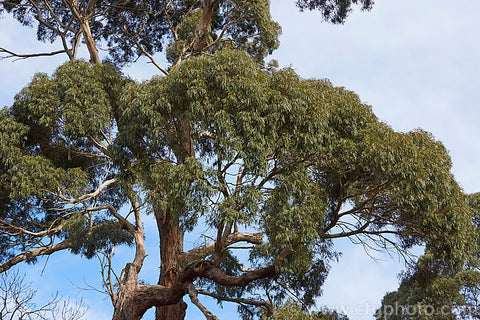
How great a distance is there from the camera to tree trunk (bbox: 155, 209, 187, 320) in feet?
44.4

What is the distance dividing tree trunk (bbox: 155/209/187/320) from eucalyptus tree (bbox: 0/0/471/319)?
32 millimetres

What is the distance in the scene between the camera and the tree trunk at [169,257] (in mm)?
13531

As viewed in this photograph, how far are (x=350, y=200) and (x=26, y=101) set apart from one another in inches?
297

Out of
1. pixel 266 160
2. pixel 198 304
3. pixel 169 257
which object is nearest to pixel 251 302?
pixel 198 304

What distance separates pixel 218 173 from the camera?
1009 centimetres

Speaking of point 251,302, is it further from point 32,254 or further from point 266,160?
point 32,254

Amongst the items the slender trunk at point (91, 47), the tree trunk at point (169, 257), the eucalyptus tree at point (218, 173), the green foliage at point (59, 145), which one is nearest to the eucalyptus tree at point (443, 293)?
the eucalyptus tree at point (218, 173)

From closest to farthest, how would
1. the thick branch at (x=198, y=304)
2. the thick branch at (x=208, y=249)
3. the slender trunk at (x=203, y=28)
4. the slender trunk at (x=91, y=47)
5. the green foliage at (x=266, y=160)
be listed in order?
1. the green foliage at (x=266, y=160)
2. the thick branch at (x=198, y=304)
3. the thick branch at (x=208, y=249)
4. the slender trunk at (x=203, y=28)
5. the slender trunk at (x=91, y=47)

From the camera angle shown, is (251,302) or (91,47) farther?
(91,47)

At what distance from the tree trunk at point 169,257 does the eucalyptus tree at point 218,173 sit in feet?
0.10

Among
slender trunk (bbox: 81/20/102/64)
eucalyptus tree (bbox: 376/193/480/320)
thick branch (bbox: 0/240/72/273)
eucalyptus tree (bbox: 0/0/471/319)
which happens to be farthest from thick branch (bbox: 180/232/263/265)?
slender trunk (bbox: 81/20/102/64)

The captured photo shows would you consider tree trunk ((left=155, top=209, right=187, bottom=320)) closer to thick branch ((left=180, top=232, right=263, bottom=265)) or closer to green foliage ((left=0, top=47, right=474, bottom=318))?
thick branch ((left=180, top=232, right=263, bottom=265))

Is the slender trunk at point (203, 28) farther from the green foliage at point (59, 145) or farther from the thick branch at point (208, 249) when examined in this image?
the thick branch at point (208, 249)

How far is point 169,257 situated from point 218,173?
4.51 m
